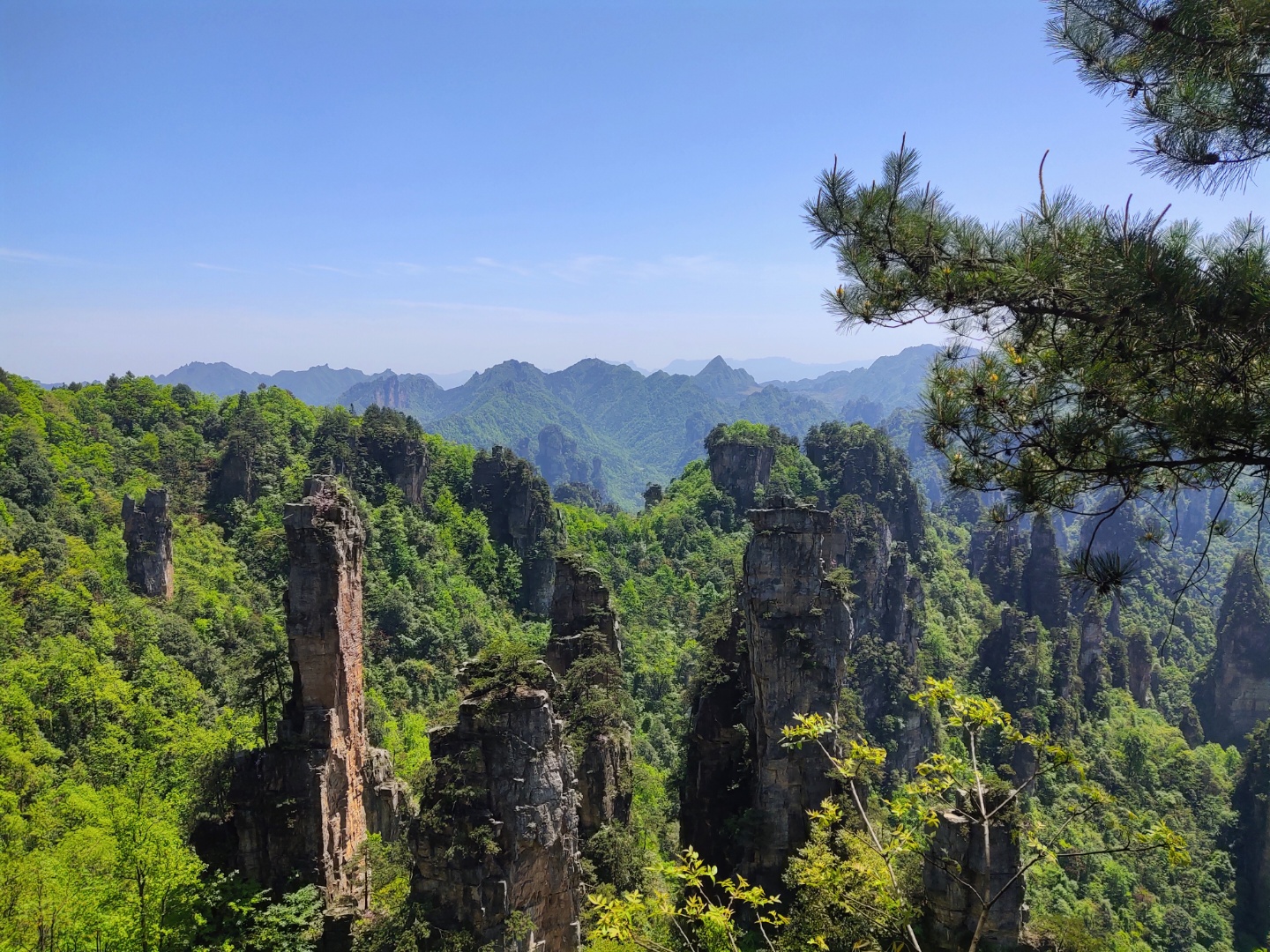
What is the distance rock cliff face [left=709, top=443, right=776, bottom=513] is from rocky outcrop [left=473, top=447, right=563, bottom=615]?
16.4 m

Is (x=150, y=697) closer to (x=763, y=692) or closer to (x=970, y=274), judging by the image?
(x=763, y=692)

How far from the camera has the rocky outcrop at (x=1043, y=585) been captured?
61.1m

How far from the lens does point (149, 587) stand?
35.4m

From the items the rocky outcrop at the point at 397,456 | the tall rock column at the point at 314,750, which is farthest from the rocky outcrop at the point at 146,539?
the tall rock column at the point at 314,750

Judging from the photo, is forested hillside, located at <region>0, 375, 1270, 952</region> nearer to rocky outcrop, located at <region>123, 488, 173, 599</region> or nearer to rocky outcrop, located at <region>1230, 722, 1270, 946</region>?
rocky outcrop, located at <region>1230, 722, 1270, 946</region>

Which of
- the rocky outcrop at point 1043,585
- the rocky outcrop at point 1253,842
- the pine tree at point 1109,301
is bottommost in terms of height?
the rocky outcrop at point 1253,842

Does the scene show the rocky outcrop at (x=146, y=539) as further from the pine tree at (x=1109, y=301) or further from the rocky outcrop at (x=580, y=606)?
the pine tree at (x=1109, y=301)

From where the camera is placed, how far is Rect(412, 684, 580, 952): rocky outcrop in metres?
14.6

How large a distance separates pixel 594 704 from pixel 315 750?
7997 mm

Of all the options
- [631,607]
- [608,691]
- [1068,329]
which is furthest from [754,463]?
[1068,329]

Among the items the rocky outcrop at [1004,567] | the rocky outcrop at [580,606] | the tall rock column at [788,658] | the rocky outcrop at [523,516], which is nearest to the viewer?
the tall rock column at [788,658]

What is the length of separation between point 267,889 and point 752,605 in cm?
1349

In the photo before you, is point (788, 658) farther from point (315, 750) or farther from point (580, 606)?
point (315, 750)

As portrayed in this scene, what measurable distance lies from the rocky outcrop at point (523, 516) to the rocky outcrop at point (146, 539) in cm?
2205
